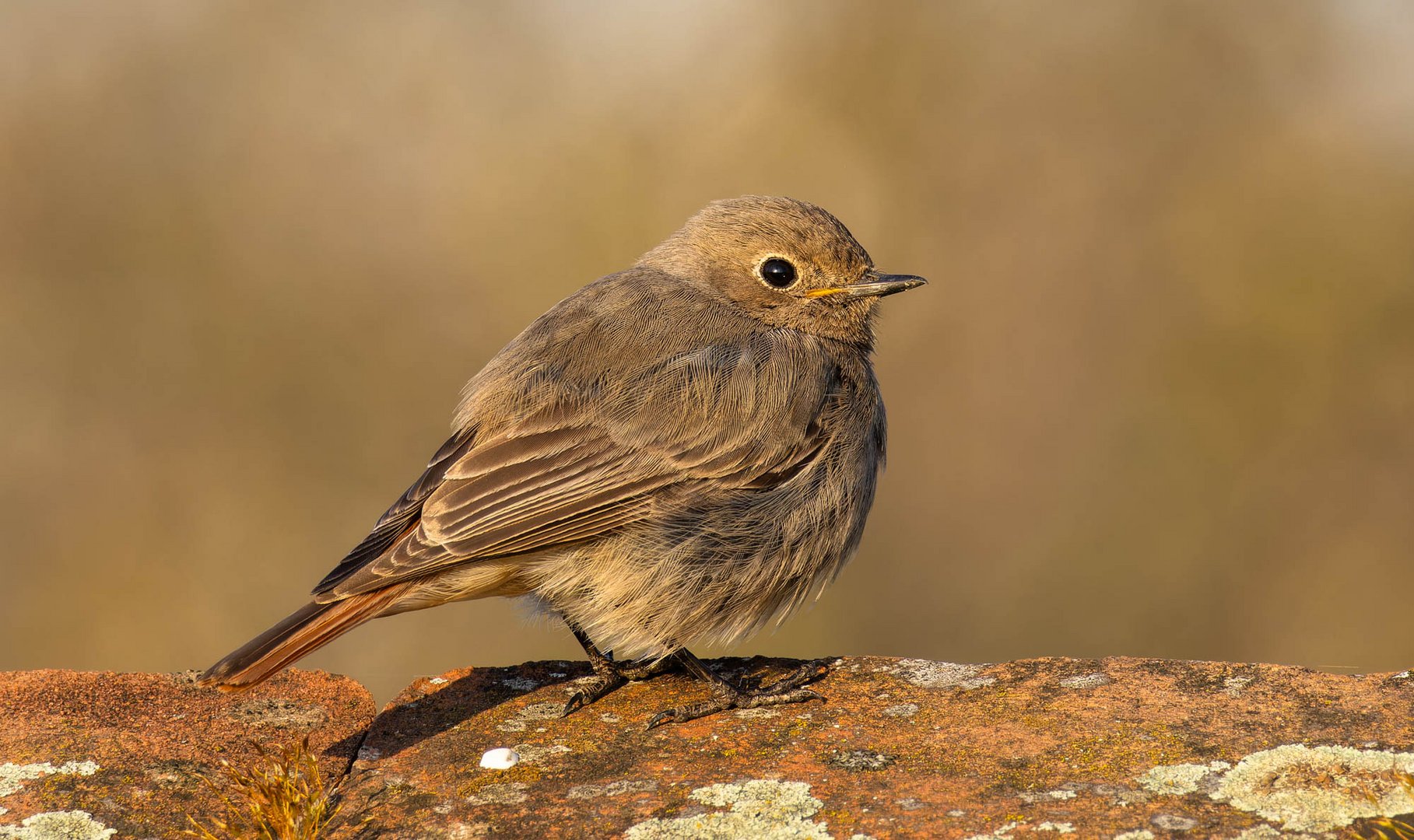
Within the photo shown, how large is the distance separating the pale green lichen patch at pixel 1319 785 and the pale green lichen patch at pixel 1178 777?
0.05 m

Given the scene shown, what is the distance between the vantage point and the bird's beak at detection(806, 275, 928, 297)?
5.65 meters

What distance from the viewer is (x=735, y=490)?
15.8 feet

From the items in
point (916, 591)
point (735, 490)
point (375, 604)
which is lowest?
point (916, 591)

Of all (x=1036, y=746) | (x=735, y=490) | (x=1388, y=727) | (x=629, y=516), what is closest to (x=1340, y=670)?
(x=1388, y=727)

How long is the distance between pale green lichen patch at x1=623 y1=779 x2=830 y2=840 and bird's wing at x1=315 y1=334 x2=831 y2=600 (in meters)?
1.41

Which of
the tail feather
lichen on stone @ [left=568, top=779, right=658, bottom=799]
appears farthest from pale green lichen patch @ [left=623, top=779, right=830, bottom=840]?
the tail feather

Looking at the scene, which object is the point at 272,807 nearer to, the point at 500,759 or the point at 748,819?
the point at 500,759

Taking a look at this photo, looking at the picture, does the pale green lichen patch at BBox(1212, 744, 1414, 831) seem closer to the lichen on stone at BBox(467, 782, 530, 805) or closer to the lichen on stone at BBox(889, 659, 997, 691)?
the lichen on stone at BBox(889, 659, 997, 691)

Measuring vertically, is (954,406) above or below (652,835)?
above

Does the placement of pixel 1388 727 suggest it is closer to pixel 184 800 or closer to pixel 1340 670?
pixel 1340 670

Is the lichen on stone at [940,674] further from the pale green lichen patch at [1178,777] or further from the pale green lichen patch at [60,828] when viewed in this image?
the pale green lichen patch at [60,828]

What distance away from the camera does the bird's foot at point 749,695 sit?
414cm

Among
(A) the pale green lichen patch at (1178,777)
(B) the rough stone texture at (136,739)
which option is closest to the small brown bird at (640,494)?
(B) the rough stone texture at (136,739)

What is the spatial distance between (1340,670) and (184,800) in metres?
3.54
